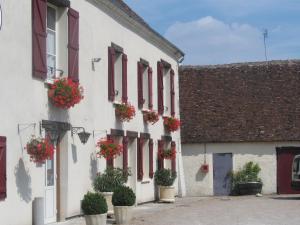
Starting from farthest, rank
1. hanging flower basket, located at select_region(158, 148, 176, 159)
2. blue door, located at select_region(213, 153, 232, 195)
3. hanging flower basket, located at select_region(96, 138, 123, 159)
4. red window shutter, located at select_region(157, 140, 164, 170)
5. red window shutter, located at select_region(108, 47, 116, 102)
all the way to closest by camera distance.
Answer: blue door, located at select_region(213, 153, 232, 195) → red window shutter, located at select_region(157, 140, 164, 170) → hanging flower basket, located at select_region(158, 148, 176, 159) → red window shutter, located at select_region(108, 47, 116, 102) → hanging flower basket, located at select_region(96, 138, 123, 159)

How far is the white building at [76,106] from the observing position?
14242mm

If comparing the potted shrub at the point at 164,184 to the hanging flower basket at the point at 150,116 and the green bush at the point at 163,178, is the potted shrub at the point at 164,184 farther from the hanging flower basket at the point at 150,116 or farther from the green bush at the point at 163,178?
the hanging flower basket at the point at 150,116

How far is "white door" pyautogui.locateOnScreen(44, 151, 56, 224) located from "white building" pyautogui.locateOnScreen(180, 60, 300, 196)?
14954mm

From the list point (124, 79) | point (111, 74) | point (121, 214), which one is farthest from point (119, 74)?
point (121, 214)

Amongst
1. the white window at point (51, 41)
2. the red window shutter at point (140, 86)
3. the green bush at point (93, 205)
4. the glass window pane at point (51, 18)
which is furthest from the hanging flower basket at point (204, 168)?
the green bush at point (93, 205)

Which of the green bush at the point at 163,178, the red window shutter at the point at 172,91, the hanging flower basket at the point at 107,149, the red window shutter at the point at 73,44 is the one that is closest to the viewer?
the red window shutter at the point at 73,44

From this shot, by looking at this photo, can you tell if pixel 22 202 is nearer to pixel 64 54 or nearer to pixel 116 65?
pixel 64 54

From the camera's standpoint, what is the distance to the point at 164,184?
25.4m

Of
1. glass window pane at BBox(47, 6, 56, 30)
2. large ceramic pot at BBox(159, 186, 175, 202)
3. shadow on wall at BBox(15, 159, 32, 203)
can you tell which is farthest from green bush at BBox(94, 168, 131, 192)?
large ceramic pot at BBox(159, 186, 175, 202)

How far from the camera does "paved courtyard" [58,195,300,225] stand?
1731cm

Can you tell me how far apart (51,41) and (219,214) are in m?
7.20

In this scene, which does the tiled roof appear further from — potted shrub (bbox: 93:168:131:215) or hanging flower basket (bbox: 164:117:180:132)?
potted shrub (bbox: 93:168:131:215)

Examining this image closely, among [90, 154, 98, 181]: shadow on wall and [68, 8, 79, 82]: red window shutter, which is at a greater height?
[68, 8, 79, 82]: red window shutter

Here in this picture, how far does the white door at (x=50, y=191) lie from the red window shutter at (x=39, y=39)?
7.96 feet
